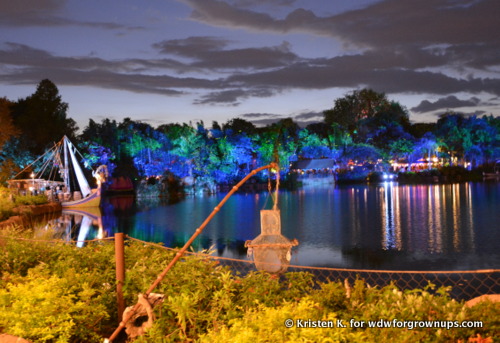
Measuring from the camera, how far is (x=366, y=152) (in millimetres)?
58531

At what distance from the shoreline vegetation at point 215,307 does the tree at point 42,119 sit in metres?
36.9

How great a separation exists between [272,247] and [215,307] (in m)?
1.55

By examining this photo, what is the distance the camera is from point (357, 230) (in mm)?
20484

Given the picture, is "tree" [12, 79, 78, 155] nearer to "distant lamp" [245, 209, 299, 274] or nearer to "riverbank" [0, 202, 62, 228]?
"riverbank" [0, 202, 62, 228]

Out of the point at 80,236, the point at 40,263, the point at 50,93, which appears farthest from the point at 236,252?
the point at 50,93

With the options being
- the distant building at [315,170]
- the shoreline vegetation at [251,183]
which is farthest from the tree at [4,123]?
the distant building at [315,170]

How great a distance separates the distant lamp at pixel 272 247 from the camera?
5.94m

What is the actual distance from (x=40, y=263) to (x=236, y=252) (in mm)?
10233

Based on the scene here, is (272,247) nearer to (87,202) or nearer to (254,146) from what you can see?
(87,202)

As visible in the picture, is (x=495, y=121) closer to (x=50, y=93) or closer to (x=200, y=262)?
(x=50, y=93)

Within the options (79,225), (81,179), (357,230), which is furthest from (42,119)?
(357,230)

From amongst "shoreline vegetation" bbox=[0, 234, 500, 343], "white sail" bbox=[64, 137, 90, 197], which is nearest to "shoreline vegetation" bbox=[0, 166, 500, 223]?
"white sail" bbox=[64, 137, 90, 197]

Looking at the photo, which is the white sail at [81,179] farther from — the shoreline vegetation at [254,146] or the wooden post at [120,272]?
the wooden post at [120,272]

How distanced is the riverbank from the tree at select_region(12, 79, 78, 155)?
998cm
